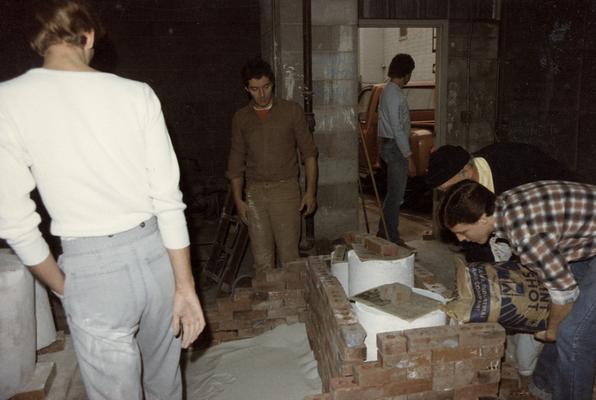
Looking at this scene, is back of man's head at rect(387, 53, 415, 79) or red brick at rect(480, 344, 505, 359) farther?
back of man's head at rect(387, 53, 415, 79)

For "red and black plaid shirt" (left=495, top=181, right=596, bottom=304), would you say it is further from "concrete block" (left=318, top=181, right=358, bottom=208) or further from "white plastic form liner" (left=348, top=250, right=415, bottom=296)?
"concrete block" (left=318, top=181, right=358, bottom=208)

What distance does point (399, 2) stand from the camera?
5.61 metres

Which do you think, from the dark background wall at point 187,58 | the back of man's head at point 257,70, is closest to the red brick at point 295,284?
the back of man's head at point 257,70

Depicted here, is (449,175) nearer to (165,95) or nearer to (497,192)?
(497,192)

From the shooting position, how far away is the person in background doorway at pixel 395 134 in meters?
5.14

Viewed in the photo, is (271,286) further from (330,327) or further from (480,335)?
(480,335)

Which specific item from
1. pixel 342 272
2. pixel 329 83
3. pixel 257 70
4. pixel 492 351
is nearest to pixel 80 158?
pixel 492 351

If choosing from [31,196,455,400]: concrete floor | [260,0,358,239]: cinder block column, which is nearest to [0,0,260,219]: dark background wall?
[31,196,455,400]: concrete floor

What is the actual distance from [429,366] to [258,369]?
126 cm

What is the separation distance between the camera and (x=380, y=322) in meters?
2.32

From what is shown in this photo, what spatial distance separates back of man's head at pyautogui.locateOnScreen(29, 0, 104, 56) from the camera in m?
1.41

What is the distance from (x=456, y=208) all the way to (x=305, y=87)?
3.10 meters

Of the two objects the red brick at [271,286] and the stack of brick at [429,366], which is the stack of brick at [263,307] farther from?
the stack of brick at [429,366]

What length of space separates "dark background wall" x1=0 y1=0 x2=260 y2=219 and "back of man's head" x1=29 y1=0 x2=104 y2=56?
606 cm
